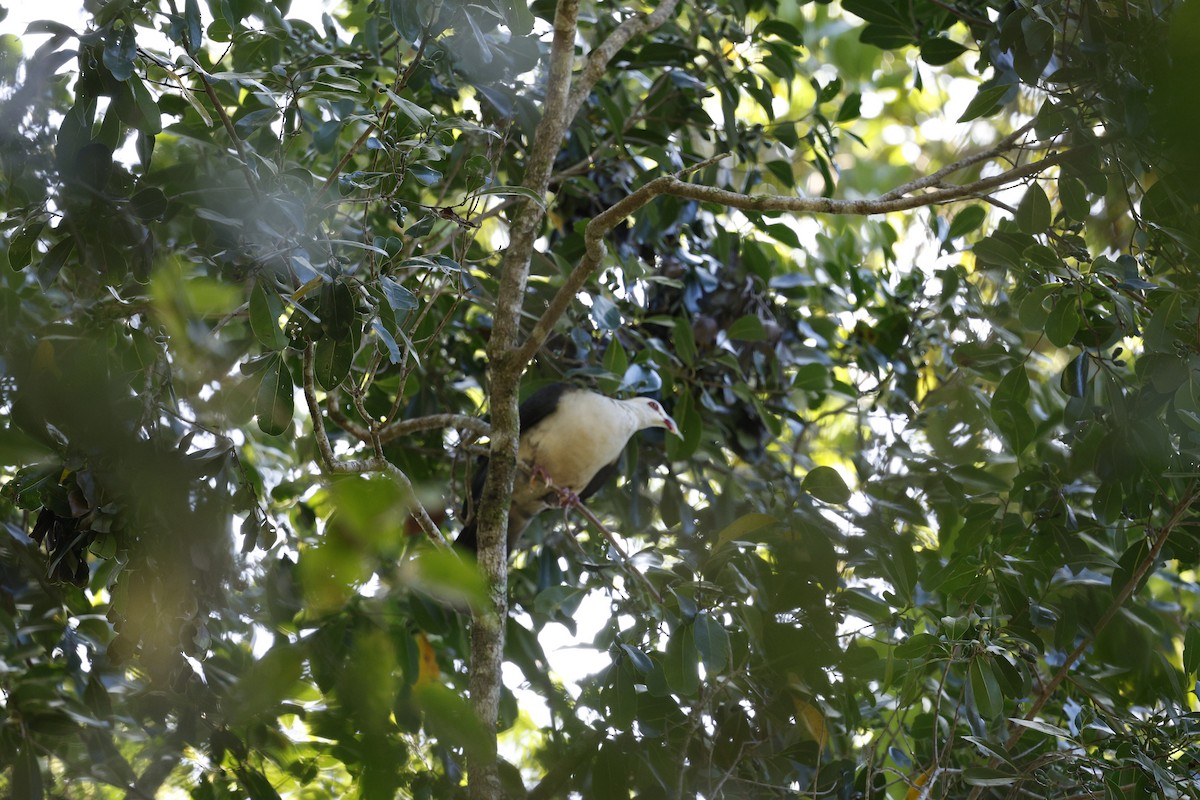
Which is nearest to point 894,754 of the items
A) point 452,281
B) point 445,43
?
point 452,281

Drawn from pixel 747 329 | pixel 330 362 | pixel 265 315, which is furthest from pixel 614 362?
pixel 265 315

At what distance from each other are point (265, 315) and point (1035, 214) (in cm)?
174

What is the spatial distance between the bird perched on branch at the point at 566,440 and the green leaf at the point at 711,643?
54.6 inches

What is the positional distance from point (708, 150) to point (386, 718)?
3796 mm

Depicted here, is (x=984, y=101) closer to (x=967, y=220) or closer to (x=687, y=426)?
(x=967, y=220)

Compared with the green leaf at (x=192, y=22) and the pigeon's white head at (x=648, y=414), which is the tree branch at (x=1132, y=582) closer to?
the pigeon's white head at (x=648, y=414)

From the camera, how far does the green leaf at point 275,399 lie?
1758mm

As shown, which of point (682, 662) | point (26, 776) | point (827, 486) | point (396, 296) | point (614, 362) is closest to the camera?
point (26, 776)

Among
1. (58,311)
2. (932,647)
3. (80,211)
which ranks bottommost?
(932,647)

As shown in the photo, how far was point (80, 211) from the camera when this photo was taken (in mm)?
1649

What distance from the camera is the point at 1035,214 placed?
2.32 metres

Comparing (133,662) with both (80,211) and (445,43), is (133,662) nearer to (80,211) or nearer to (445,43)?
(80,211)

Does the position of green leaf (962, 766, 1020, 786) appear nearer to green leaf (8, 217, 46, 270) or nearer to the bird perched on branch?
the bird perched on branch

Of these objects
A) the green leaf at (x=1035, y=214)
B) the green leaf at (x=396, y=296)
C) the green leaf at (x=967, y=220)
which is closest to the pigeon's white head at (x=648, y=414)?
the green leaf at (x=967, y=220)
